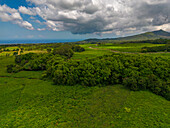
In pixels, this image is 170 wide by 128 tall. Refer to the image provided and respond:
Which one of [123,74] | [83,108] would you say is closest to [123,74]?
[123,74]

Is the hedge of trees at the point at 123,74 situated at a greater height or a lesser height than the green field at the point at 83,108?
greater

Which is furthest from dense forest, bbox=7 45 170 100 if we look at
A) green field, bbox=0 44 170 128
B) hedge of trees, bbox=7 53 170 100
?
green field, bbox=0 44 170 128

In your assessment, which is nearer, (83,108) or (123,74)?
(83,108)

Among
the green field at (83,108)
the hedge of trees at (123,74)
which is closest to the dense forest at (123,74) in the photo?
the hedge of trees at (123,74)

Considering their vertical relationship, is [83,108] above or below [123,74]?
below

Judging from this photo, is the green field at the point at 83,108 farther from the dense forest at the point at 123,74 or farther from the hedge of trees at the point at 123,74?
the hedge of trees at the point at 123,74

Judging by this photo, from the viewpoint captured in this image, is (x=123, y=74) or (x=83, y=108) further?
(x=123, y=74)

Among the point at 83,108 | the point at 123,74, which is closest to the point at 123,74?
the point at 123,74

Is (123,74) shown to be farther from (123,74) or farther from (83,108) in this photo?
(83,108)

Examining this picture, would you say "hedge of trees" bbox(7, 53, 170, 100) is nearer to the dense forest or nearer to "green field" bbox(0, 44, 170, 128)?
the dense forest
